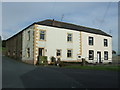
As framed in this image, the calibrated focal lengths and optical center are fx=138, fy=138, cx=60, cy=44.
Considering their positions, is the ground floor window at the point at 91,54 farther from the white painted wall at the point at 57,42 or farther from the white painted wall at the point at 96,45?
the white painted wall at the point at 57,42

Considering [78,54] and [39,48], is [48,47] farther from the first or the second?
[78,54]

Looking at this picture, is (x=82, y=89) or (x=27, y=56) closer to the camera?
(x=82, y=89)

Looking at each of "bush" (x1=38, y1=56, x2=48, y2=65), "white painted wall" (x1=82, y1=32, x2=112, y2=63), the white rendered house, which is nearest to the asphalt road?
"bush" (x1=38, y1=56, x2=48, y2=65)

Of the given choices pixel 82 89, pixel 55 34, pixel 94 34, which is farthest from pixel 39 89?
pixel 94 34

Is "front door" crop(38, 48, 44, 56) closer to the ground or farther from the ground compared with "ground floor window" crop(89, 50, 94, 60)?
farther from the ground

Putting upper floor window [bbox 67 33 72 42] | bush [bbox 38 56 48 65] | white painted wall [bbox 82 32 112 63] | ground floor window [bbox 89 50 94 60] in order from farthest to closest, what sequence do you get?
ground floor window [bbox 89 50 94 60] → white painted wall [bbox 82 32 112 63] → upper floor window [bbox 67 33 72 42] → bush [bbox 38 56 48 65]

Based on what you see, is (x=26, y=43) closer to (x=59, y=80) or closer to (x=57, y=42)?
(x=57, y=42)

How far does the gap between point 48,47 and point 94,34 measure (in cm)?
1156

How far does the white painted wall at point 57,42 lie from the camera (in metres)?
22.0

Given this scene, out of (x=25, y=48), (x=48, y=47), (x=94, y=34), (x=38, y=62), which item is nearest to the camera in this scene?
(x=38, y=62)

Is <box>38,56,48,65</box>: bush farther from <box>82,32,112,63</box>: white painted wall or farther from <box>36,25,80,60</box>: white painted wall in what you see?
<box>82,32,112,63</box>: white painted wall

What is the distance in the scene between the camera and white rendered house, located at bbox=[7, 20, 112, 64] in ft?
70.7

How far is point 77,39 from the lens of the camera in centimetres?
2592

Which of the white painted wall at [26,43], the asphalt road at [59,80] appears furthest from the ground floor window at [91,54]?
the asphalt road at [59,80]
